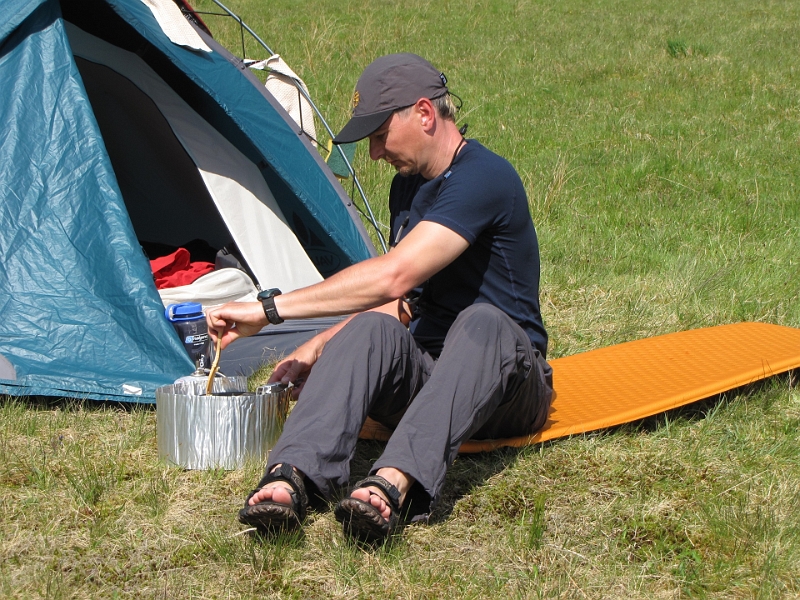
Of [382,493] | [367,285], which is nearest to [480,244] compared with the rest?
[367,285]

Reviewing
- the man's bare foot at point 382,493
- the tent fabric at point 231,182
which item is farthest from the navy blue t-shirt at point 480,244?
the tent fabric at point 231,182

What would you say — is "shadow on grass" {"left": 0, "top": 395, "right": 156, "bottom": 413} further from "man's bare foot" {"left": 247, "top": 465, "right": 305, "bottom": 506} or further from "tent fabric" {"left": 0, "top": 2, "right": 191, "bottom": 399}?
"man's bare foot" {"left": 247, "top": 465, "right": 305, "bottom": 506}

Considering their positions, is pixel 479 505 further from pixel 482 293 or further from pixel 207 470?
pixel 207 470

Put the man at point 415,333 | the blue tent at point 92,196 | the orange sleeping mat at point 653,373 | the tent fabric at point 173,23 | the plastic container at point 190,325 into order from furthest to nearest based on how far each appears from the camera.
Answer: the tent fabric at point 173,23 < the plastic container at point 190,325 < the blue tent at point 92,196 < the orange sleeping mat at point 653,373 < the man at point 415,333

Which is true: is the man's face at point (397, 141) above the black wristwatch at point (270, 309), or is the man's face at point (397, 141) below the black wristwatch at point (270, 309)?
above

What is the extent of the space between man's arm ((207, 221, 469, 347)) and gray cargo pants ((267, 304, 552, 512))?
0.27ft

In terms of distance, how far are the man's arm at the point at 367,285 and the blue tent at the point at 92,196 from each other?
799 millimetres

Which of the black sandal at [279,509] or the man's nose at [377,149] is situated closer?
the black sandal at [279,509]

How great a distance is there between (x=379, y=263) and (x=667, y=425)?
1109mm

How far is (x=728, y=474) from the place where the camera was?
258 centimetres

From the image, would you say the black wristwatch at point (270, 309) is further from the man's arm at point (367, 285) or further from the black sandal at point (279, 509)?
the black sandal at point (279, 509)

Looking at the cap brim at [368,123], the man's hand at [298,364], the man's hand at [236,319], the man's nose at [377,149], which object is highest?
the cap brim at [368,123]

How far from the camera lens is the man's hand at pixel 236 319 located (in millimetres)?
2334

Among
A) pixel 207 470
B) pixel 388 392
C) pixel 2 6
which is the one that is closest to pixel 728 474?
pixel 388 392
